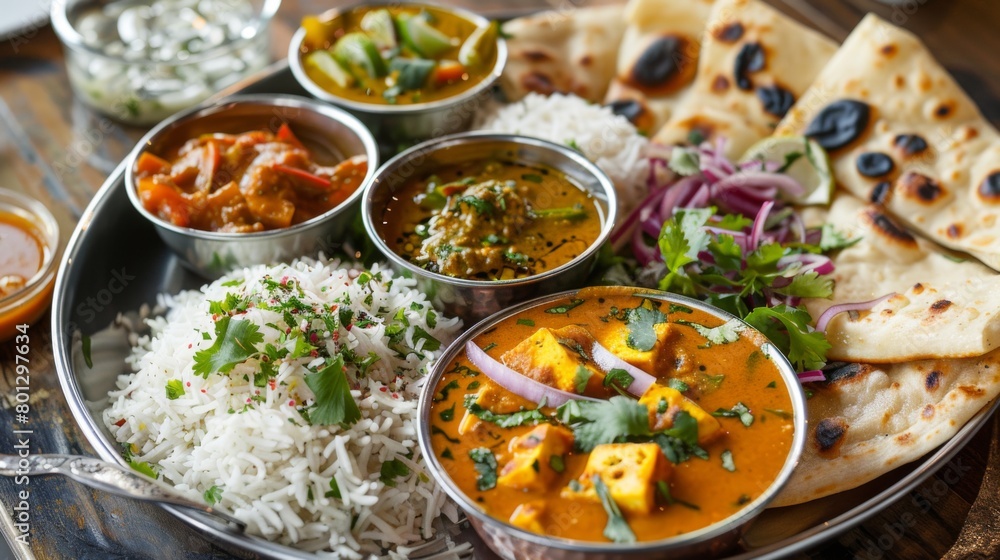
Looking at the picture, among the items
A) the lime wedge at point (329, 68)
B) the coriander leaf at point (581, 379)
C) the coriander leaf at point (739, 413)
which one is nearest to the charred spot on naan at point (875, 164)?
the coriander leaf at point (739, 413)

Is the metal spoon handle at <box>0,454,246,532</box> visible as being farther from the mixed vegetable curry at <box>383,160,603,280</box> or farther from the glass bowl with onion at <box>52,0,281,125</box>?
the glass bowl with onion at <box>52,0,281,125</box>

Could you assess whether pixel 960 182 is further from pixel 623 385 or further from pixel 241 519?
pixel 241 519

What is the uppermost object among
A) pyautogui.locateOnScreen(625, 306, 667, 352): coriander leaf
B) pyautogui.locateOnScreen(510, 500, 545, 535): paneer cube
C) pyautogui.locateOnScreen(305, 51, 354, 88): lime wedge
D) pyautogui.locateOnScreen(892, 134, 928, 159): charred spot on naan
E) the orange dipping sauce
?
pyautogui.locateOnScreen(892, 134, 928, 159): charred spot on naan

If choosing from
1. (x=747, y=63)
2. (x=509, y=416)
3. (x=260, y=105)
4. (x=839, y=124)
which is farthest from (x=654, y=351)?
(x=260, y=105)

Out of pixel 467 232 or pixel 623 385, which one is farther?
pixel 467 232

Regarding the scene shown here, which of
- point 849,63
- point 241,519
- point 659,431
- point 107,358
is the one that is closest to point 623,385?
point 659,431

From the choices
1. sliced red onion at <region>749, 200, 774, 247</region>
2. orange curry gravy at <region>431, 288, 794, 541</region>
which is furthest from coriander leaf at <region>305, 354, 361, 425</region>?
sliced red onion at <region>749, 200, 774, 247</region>

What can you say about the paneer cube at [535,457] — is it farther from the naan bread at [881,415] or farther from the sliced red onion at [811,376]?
the sliced red onion at [811,376]
